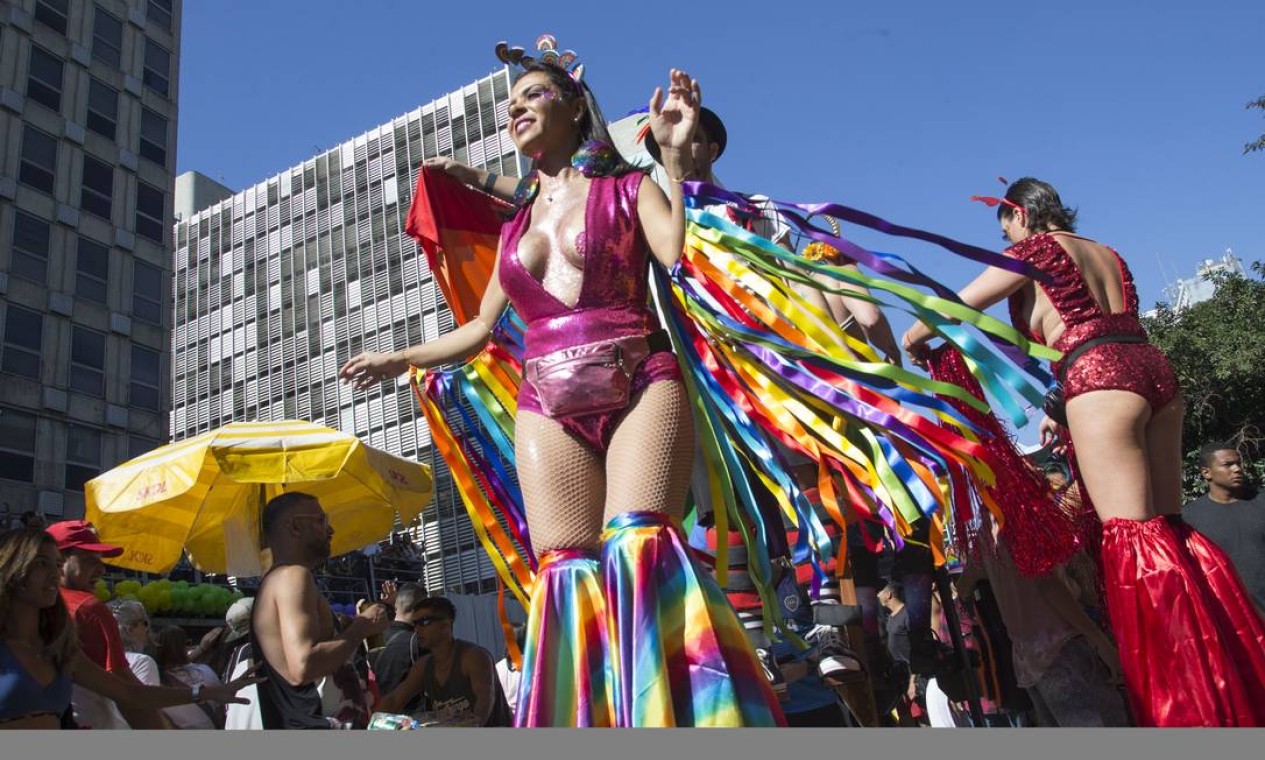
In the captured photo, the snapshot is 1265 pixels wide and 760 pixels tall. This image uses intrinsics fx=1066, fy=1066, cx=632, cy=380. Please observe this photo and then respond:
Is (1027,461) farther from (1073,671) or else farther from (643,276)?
(643,276)

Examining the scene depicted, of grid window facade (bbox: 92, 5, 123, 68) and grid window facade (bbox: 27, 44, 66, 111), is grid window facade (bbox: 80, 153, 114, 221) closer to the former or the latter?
grid window facade (bbox: 27, 44, 66, 111)

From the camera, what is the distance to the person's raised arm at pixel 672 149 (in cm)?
300

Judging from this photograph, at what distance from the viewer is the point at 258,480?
687 cm

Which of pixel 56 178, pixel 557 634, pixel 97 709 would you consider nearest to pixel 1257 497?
pixel 557 634

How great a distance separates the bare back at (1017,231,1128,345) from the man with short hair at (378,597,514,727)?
3.22 m

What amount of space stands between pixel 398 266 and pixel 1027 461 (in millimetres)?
54599

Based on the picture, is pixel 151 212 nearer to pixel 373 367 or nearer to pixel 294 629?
pixel 294 629

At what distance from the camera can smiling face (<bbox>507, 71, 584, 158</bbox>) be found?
10.9 feet

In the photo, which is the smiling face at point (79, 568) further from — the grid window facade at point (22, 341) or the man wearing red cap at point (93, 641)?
the grid window facade at point (22, 341)

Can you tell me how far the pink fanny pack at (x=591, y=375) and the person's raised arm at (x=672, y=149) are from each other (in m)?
0.28

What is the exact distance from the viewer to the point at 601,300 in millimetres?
3004

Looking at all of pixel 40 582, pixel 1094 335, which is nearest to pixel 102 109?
pixel 40 582

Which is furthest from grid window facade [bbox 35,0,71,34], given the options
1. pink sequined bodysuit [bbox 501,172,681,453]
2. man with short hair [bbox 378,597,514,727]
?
pink sequined bodysuit [bbox 501,172,681,453]

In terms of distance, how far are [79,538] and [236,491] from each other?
131 inches
